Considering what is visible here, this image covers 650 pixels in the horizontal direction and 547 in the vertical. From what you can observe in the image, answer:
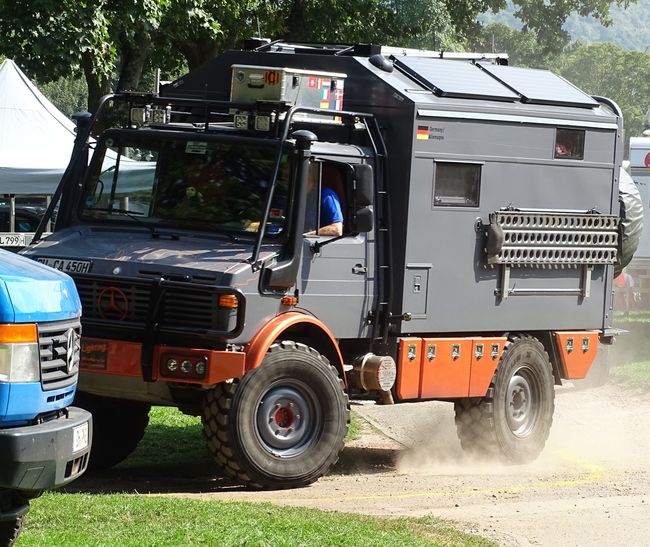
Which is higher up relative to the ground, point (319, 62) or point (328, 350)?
point (319, 62)

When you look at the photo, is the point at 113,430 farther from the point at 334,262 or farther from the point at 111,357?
the point at 334,262

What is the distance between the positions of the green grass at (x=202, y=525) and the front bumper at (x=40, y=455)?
943mm

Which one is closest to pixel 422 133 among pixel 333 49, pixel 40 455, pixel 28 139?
pixel 333 49

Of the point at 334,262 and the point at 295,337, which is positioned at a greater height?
the point at 334,262

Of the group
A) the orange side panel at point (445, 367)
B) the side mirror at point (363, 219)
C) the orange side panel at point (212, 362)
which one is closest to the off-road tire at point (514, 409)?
the orange side panel at point (445, 367)

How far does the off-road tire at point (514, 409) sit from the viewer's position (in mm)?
12383

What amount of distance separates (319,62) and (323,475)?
11.3ft

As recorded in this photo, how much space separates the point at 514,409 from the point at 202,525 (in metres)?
5.37

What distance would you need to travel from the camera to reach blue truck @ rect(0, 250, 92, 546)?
6258 mm

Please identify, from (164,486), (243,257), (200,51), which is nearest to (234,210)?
(243,257)

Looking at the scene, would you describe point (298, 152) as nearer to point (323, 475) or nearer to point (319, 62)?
point (319, 62)

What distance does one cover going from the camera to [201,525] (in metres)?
8.02

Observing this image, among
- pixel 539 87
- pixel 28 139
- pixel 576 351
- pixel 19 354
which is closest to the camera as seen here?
pixel 19 354

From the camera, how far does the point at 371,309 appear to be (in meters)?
11.2
